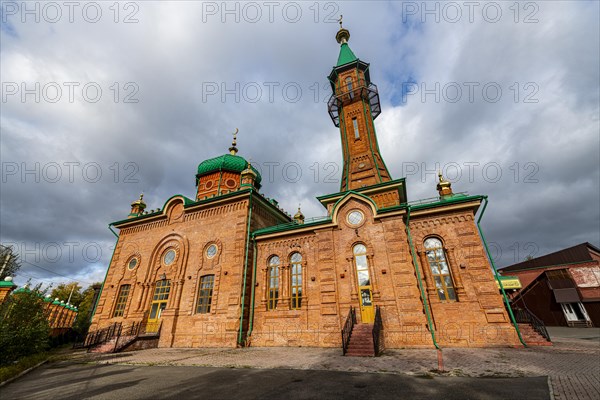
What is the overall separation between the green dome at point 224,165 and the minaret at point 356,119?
8.96 metres

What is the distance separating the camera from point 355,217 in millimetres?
15664

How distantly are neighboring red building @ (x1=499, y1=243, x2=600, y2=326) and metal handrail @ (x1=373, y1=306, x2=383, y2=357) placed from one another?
20337mm

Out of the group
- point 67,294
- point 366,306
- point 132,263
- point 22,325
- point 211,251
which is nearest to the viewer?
point 22,325

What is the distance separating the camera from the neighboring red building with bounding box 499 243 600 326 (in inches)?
945

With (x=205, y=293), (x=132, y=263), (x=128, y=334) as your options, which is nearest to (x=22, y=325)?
(x=128, y=334)

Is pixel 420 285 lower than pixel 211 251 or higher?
lower

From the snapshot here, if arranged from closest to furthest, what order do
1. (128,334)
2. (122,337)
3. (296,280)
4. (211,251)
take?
1. (296,280)
2. (122,337)
3. (128,334)
4. (211,251)

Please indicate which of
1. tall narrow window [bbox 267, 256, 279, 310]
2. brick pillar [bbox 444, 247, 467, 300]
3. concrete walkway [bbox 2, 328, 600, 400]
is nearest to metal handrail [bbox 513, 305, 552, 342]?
concrete walkway [bbox 2, 328, 600, 400]

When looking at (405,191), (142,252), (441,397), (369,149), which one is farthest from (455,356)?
(142,252)

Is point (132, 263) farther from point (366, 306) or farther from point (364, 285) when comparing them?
point (366, 306)

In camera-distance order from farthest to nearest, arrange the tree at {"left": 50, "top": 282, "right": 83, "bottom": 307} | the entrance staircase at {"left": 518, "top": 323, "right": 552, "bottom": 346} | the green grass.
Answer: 1. the tree at {"left": 50, "top": 282, "right": 83, "bottom": 307}
2. the entrance staircase at {"left": 518, "top": 323, "right": 552, "bottom": 346}
3. the green grass

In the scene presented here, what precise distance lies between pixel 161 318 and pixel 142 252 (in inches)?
235

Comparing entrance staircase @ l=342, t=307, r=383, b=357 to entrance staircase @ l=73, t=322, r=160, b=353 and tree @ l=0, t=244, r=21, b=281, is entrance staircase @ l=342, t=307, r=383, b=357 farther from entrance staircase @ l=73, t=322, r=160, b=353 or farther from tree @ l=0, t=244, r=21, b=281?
tree @ l=0, t=244, r=21, b=281

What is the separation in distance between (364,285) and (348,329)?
2546 millimetres
